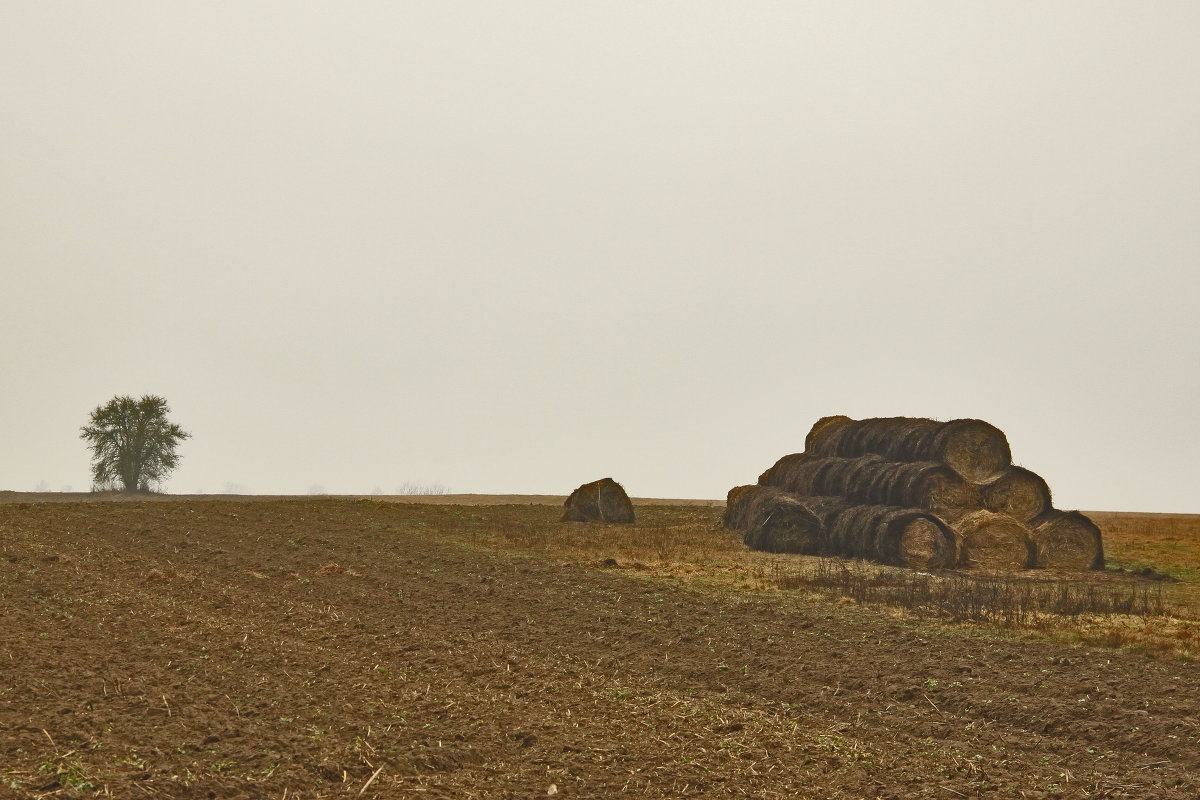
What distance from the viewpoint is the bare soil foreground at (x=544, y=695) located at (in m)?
8.44

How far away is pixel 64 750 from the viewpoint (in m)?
8.70

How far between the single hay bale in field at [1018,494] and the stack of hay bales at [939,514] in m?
0.02

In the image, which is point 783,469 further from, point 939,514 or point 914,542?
point 914,542

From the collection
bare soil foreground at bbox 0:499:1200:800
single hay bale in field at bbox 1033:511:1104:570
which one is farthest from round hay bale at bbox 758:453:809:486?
bare soil foreground at bbox 0:499:1200:800

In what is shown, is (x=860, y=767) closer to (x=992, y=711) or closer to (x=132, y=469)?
(x=992, y=711)

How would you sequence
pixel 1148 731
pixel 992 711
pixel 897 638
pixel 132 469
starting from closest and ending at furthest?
pixel 1148 731
pixel 992 711
pixel 897 638
pixel 132 469

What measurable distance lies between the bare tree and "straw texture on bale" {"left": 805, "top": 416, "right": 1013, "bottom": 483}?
4549 cm

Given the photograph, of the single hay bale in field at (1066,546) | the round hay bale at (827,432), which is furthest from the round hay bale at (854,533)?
the round hay bale at (827,432)

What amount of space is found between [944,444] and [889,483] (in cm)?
166

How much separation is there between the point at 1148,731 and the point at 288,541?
1997 centimetres

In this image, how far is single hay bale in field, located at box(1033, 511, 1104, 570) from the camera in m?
24.9

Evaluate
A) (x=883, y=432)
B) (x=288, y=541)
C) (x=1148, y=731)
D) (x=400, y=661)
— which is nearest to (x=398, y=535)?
Answer: (x=288, y=541)

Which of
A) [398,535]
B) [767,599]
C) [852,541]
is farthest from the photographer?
[398,535]

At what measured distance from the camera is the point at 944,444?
84.7 feet
